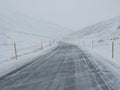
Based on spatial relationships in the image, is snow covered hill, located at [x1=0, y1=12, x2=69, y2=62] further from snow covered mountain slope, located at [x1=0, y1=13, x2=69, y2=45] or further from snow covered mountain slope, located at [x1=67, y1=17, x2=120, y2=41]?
snow covered mountain slope, located at [x1=67, y1=17, x2=120, y2=41]

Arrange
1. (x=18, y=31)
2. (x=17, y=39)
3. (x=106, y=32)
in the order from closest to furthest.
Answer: (x=17, y=39) → (x=106, y=32) → (x=18, y=31)

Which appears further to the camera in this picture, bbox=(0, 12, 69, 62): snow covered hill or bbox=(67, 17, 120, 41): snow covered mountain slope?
bbox=(67, 17, 120, 41): snow covered mountain slope

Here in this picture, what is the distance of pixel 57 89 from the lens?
477cm

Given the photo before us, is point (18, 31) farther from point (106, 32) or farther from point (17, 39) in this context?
point (106, 32)

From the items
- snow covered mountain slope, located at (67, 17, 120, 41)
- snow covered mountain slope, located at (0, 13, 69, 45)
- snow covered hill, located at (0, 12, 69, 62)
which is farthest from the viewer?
snow covered mountain slope, located at (67, 17, 120, 41)

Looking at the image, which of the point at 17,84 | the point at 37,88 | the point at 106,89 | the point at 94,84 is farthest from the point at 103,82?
the point at 17,84

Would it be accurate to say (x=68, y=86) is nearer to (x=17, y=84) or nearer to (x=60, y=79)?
(x=60, y=79)

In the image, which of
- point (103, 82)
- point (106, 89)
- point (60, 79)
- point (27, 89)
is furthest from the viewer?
point (60, 79)

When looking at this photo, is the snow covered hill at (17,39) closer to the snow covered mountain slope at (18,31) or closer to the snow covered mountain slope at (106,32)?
the snow covered mountain slope at (18,31)

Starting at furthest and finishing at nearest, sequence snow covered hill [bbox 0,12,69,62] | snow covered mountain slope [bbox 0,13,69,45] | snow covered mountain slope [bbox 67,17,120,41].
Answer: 1. snow covered mountain slope [bbox 67,17,120,41]
2. snow covered mountain slope [bbox 0,13,69,45]
3. snow covered hill [bbox 0,12,69,62]

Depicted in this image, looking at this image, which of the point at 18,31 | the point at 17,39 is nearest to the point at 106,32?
the point at 17,39

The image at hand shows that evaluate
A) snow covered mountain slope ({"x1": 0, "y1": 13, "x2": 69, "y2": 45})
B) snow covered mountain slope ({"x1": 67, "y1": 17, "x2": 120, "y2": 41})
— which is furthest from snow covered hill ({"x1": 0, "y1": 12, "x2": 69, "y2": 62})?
snow covered mountain slope ({"x1": 67, "y1": 17, "x2": 120, "y2": 41})

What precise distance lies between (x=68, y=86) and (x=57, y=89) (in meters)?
0.46

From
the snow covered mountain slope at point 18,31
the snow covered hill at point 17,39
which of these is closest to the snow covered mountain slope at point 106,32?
the snow covered hill at point 17,39
